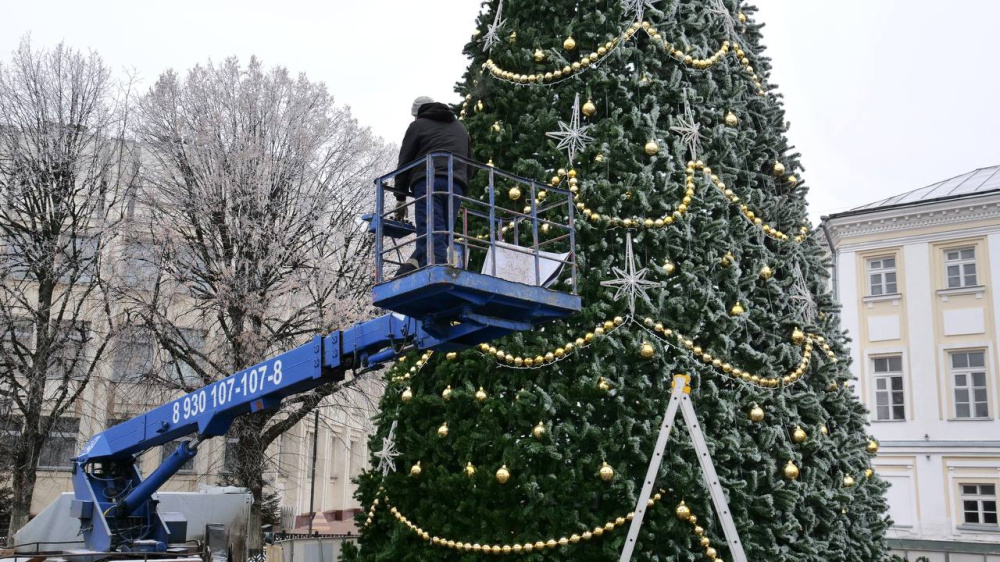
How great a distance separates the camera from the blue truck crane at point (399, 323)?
5.96 metres

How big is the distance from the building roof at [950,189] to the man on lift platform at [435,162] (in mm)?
22539

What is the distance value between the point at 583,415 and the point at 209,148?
1495 cm

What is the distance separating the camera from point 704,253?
24.8 feet

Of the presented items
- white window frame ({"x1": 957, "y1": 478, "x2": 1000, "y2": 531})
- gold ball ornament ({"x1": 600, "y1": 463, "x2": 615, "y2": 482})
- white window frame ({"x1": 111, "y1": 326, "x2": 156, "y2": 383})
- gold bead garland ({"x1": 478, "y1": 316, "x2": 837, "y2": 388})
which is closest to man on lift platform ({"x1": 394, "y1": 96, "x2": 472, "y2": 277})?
gold bead garland ({"x1": 478, "y1": 316, "x2": 837, "y2": 388})

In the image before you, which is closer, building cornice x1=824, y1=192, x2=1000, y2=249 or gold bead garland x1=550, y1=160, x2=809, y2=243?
gold bead garland x1=550, y1=160, x2=809, y2=243

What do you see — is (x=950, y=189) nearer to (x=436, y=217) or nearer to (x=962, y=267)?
(x=962, y=267)

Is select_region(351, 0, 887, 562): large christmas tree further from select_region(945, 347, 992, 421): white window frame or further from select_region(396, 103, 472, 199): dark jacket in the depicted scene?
select_region(945, 347, 992, 421): white window frame

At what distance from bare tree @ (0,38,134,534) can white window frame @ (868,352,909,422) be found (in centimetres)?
2005

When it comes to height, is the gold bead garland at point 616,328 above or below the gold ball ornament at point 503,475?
above

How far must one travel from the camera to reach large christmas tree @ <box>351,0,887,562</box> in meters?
6.96

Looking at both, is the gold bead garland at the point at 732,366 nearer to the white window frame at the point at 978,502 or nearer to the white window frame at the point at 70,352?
the white window frame at the point at 70,352

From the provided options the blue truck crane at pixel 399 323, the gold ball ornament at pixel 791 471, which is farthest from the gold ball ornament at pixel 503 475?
the gold ball ornament at pixel 791 471

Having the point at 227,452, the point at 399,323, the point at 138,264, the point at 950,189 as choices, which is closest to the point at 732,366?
the point at 399,323

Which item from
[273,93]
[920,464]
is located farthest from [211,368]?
[920,464]
